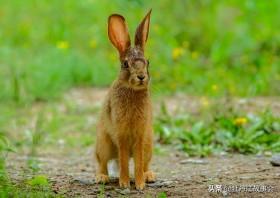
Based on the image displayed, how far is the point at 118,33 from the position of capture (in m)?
5.27

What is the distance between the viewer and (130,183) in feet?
17.6

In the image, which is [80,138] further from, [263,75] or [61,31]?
[61,31]

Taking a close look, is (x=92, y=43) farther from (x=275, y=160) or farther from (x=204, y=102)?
(x=275, y=160)

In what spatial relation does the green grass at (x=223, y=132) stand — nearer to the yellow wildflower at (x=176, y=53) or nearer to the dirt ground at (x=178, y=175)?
the dirt ground at (x=178, y=175)

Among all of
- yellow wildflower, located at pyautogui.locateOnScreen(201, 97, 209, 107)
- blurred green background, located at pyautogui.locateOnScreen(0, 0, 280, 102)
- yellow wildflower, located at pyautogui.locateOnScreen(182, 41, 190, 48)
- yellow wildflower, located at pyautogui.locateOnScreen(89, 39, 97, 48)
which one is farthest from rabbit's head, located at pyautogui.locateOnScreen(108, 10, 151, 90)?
yellow wildflower, located at pyautogui.locateOnScreen(89, 39, 97, 48)

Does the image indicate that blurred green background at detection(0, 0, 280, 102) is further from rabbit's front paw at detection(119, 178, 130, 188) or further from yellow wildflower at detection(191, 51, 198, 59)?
rabbit's front paw at detection(119, 178, 130, 188)

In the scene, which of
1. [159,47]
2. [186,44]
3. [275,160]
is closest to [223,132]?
[275,160]

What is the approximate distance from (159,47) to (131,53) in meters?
5.32

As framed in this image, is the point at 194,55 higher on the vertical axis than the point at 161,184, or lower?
higher

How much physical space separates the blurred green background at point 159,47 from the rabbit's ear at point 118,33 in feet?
10.7

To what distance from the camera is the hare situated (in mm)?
5086

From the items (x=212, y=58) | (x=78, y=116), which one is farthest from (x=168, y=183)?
(x=212, y=58)

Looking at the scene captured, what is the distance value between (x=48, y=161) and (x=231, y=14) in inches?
240

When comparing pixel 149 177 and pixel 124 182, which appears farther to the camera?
pixel 149 177
